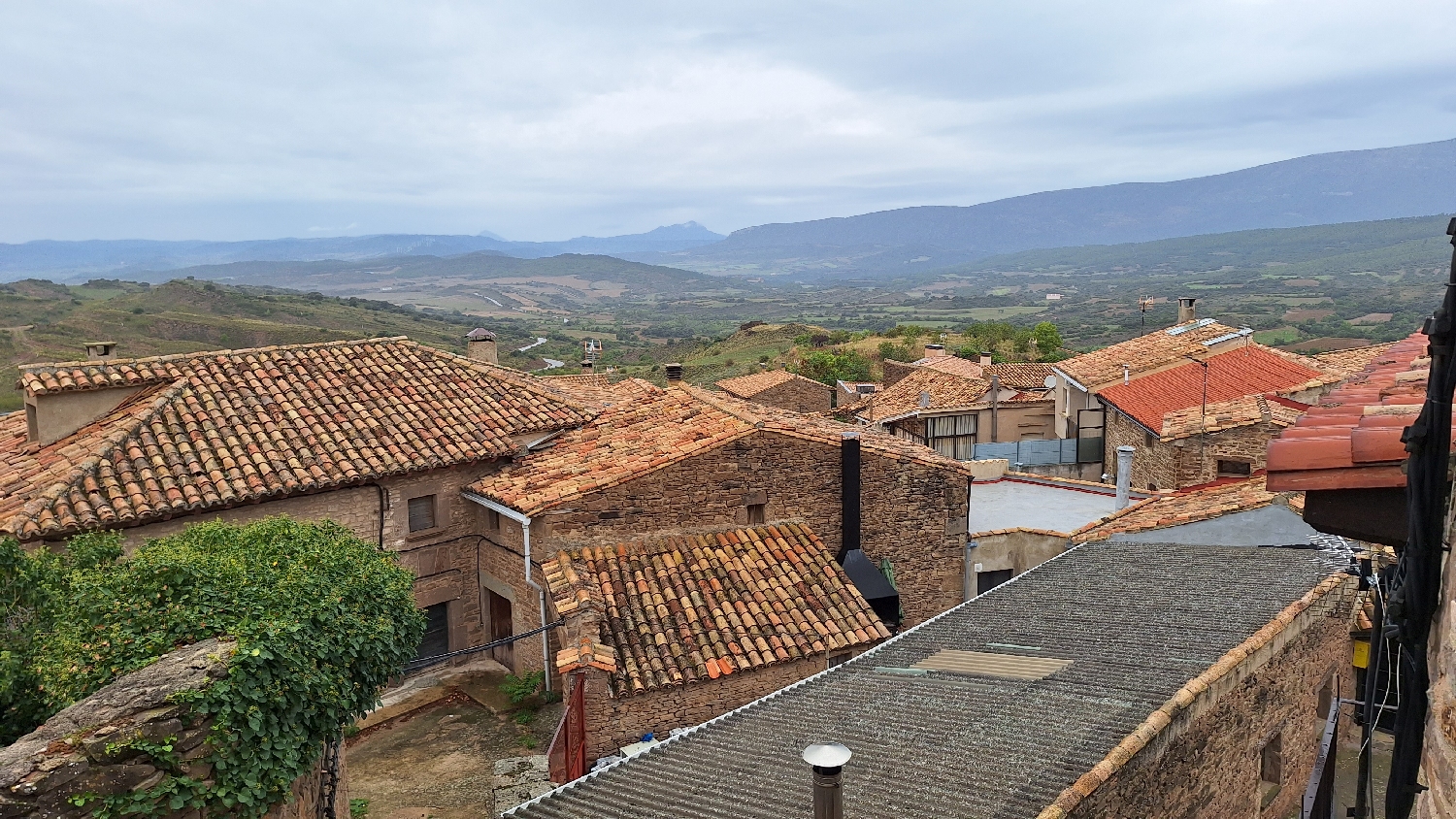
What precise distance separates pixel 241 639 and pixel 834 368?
48.1 m

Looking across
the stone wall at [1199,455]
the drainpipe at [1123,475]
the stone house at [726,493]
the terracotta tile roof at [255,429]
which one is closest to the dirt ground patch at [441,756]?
the stone house at [726,493]

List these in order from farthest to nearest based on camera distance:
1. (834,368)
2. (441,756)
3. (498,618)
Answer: (834,368) → (498,618) → (441,756)

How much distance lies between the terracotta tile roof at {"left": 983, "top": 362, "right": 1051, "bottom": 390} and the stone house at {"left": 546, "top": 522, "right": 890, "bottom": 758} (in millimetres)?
24403

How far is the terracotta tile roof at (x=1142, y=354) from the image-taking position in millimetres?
24797

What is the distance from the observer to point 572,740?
10.9 metres

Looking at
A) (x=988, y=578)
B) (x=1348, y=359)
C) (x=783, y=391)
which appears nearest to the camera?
(x=988, y=578)

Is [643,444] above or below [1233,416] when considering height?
above

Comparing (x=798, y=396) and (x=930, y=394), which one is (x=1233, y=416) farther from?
(x=798, y=396)

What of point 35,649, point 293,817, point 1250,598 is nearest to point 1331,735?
point 1250,598

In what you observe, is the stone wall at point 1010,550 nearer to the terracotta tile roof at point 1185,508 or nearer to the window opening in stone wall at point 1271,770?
the terracotta tile roof at point 1185,508

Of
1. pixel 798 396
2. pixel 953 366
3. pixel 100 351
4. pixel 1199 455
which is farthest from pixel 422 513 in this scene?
pixel 953 366

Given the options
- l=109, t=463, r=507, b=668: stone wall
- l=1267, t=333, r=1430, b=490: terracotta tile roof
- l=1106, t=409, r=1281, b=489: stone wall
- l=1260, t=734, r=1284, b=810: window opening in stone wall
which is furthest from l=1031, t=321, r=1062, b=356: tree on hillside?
l=1267, t=333, r=1430, b=490: terracotta tile roof

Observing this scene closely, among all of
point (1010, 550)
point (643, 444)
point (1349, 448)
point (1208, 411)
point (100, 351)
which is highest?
point (100, 351)

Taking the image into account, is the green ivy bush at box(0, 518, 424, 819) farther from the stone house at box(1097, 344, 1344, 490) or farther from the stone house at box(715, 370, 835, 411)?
the stone house at box(715, 370, 835, 411)
